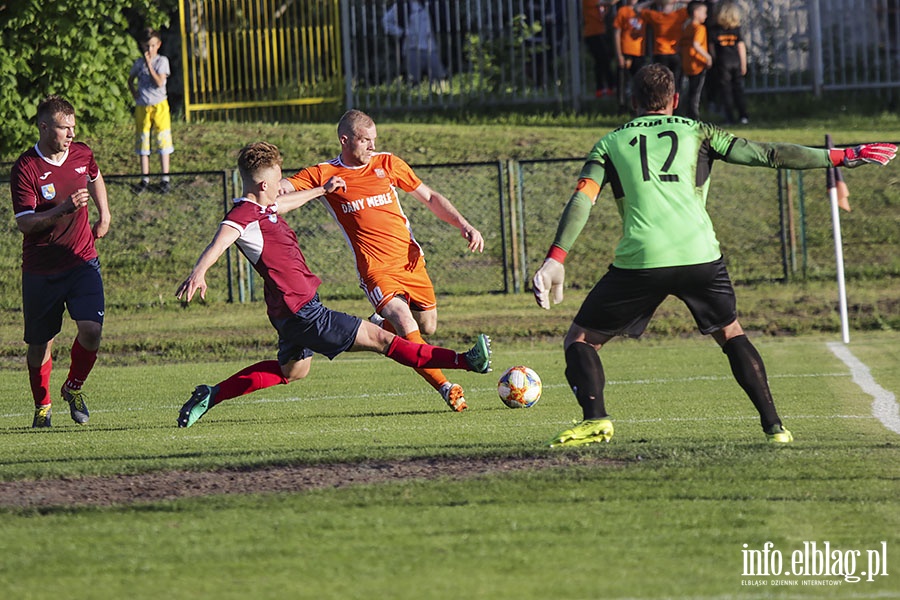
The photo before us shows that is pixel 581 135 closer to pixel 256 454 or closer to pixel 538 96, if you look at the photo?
pixel 538 96

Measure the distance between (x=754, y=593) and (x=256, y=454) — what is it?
379 cm

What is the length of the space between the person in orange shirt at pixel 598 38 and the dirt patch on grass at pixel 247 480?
18522 mm

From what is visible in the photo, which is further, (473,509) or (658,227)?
(658,227)

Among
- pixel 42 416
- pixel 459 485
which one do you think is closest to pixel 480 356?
pixel 459 485

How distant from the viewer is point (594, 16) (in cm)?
2480

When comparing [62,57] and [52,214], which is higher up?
[62,57]

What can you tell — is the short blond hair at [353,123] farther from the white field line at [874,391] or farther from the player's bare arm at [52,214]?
the white field line at [874,391]

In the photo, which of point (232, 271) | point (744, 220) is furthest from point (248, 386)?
point (744, 220)

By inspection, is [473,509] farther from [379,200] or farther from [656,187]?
[379,200]

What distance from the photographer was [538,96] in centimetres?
2567

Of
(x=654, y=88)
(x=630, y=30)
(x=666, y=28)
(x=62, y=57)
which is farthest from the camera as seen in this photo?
(x=630, y=30)

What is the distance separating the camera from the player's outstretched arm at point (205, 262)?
7.64 m

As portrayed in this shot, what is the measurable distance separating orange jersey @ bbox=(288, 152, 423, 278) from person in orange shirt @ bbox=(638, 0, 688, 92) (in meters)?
13.0

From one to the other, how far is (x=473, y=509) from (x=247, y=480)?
144 centimetres
